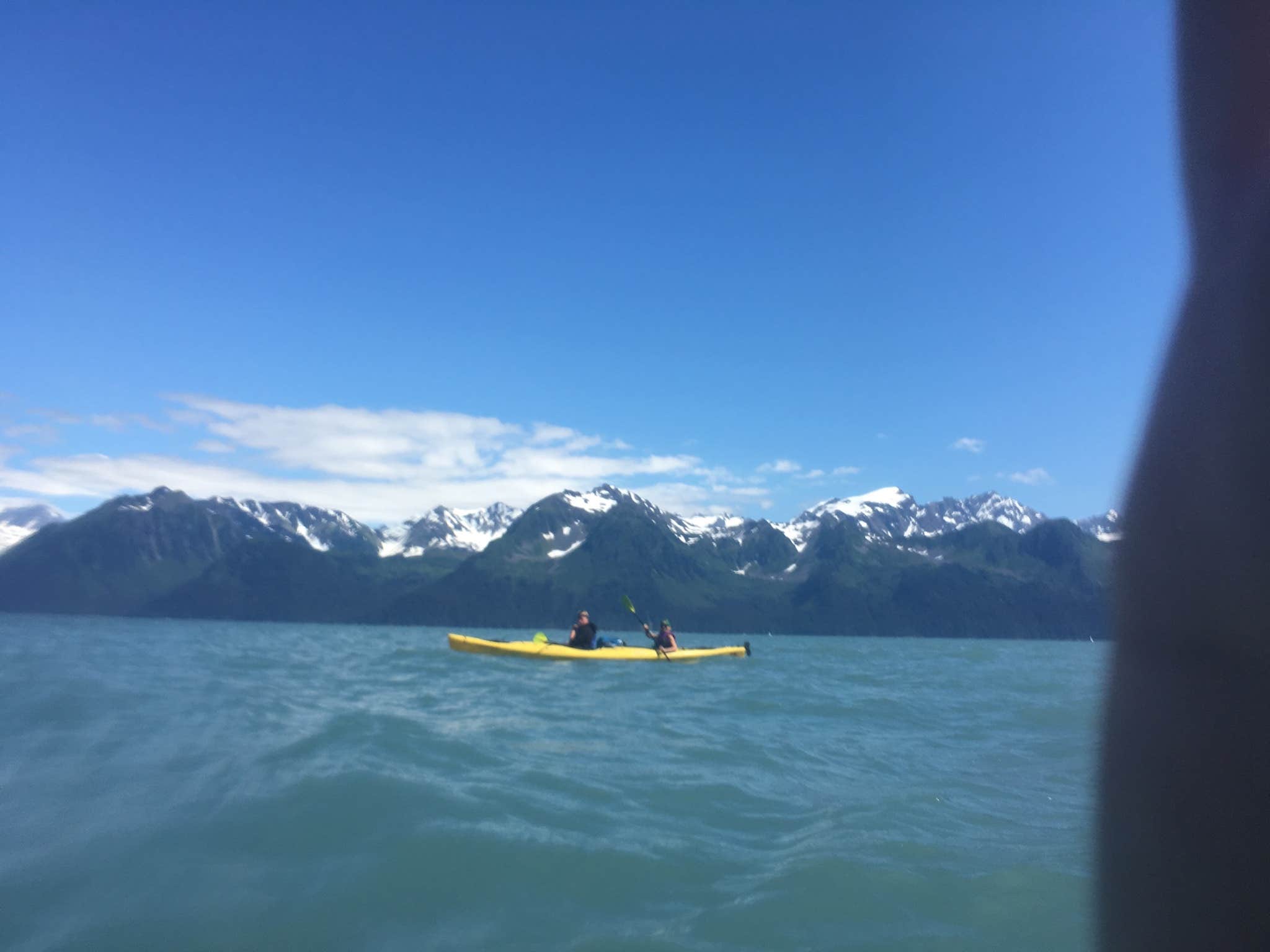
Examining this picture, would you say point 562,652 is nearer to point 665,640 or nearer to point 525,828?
point 665,640

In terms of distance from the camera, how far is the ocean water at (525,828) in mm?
6086

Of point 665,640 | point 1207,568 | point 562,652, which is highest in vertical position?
point 1207,568

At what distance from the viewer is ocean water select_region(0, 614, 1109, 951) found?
20.0 feet

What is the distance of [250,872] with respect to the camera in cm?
688

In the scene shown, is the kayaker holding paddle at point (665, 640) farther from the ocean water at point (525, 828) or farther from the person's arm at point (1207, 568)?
the person's arm at point (1207, 568)

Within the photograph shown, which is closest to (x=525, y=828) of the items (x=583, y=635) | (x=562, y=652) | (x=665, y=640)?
(x=562, y=652)

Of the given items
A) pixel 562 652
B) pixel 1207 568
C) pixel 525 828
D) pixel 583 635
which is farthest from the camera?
pixel 583 635

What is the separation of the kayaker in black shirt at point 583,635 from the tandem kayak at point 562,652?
269 mm

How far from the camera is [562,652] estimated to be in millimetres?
33469

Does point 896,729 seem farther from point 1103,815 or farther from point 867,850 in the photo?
point 1103,815

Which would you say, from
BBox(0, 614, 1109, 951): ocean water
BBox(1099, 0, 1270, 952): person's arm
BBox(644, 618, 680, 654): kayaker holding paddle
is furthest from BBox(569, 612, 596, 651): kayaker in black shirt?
BBox(1099, 0, 1270, 952): person's arm

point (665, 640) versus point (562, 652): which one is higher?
point (665, 640)

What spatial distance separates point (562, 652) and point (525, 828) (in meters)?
25.6

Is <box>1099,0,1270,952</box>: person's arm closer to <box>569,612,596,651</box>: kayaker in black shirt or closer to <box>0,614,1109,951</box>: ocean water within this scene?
<box>0,614,1109,951</box>: ocean water
